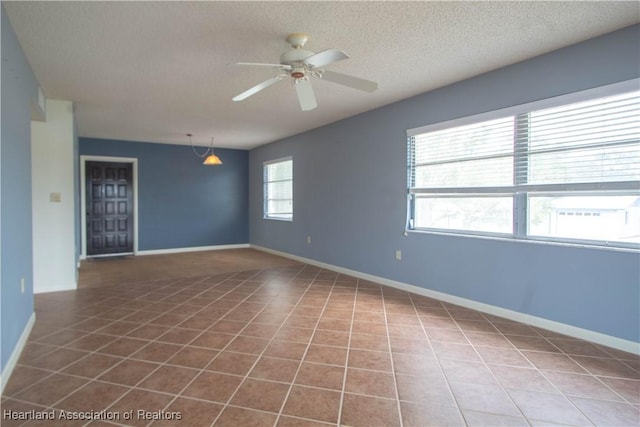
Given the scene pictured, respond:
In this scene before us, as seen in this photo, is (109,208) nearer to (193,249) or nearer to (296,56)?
(193,249)

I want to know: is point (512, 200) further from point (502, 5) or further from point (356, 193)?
point (356, 193)

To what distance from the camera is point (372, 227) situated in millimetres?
4742

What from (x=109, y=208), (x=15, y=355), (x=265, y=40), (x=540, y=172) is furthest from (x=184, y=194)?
(x=540, y=172)

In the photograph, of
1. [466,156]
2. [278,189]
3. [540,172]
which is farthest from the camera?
[278,189]

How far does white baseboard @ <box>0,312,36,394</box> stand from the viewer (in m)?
2.07

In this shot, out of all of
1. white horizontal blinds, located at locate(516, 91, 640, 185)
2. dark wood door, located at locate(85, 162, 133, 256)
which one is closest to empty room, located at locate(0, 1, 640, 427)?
white horizontal blinds, located at locate(516, 91, 640, 185)

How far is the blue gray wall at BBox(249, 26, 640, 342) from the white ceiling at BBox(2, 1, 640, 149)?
0.21 metres

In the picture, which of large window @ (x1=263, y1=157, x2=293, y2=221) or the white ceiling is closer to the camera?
the white ceiling

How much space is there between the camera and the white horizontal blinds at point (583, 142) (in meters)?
2.54

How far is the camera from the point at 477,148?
11.6 feet

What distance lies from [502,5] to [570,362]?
8.19 ft

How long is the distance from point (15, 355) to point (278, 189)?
533 cm

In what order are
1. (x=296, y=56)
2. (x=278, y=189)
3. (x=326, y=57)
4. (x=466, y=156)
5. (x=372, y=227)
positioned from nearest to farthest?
(x=326, y=57) < (x=296, y=56) < (x=466, y=156) < (x=372, y=227) < (x=278, y=189)

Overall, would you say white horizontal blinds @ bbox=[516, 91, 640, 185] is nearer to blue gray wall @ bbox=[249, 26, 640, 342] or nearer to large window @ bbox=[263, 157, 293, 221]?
blue gray wall @ bbox=[249, 26, 640, 342]
